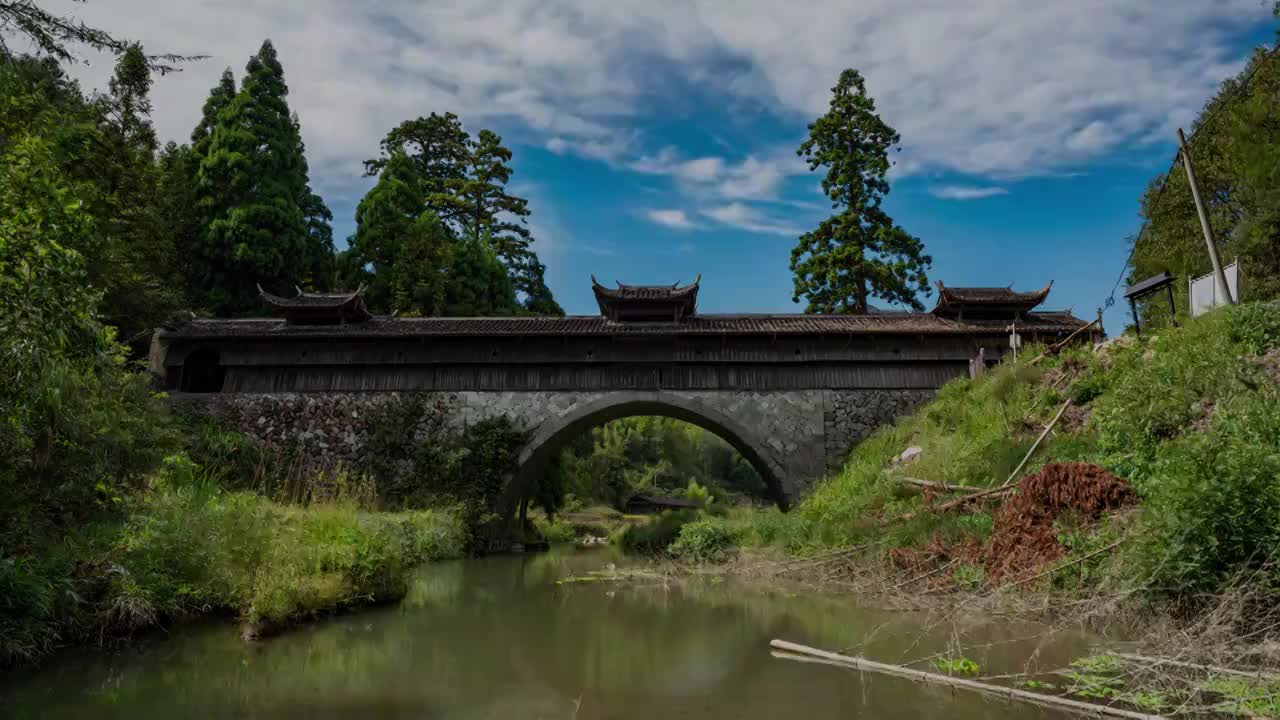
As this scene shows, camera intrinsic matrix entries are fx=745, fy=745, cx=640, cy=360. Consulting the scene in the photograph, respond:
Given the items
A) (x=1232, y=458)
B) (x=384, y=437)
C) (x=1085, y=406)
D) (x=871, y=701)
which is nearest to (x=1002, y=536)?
(x=1232, y=458)

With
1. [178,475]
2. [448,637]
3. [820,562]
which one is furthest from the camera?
[820,562]

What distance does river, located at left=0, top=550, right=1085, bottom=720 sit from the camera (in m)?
5.33

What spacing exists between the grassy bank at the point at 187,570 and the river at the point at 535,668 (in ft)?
0.91

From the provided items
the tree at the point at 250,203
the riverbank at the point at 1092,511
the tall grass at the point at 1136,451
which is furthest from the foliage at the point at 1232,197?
the tree at the point at 250,203

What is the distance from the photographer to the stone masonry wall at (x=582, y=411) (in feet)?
66.2

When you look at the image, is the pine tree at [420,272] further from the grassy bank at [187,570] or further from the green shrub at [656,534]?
the grassy bank at [187,570]

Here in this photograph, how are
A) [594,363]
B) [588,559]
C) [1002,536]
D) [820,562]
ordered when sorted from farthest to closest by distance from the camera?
[594,363], [588,559], [820,562], [1002,536]

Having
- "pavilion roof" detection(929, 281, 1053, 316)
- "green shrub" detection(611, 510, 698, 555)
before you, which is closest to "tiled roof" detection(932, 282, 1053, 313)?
"pavilion roof" detection(929, 281, 1053, 316)

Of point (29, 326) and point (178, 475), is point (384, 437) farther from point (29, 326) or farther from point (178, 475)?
point (29, 326)

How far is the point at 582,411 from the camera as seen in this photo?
20281 millimetres

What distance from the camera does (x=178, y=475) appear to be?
35.2 feet

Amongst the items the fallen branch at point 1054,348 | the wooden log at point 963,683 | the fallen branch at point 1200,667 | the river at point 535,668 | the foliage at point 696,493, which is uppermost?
the fallen branch at point 1054,348

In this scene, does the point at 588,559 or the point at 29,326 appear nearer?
the point at 29,326

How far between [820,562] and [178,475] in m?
9.65
